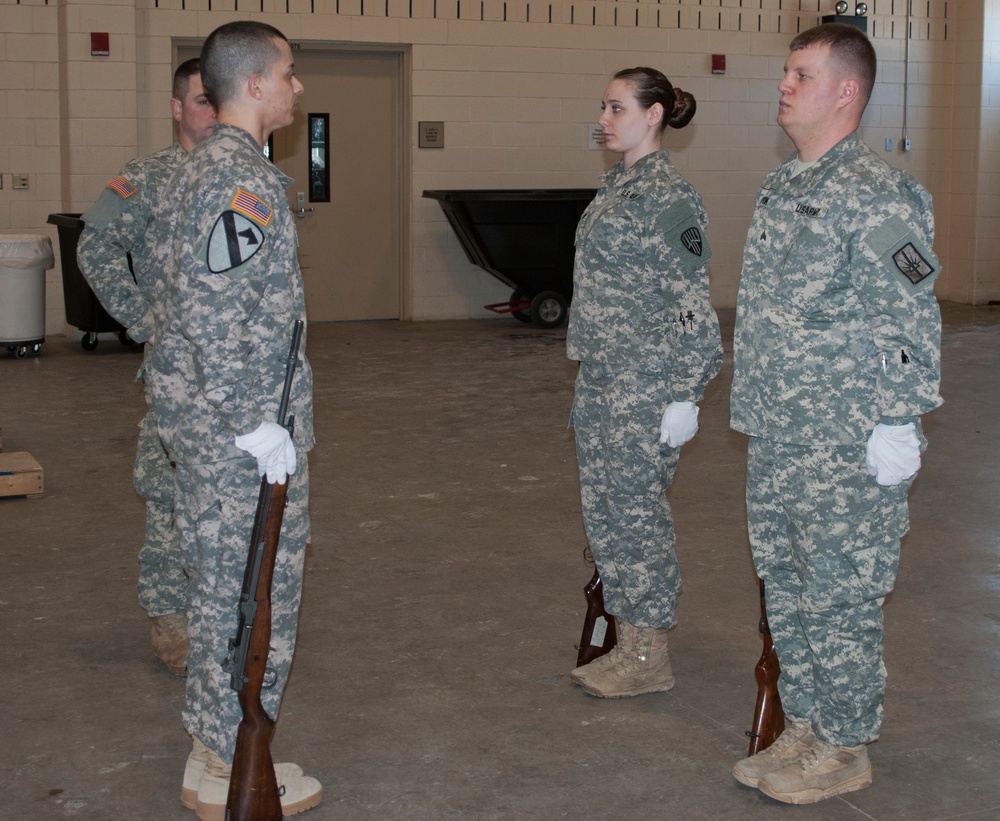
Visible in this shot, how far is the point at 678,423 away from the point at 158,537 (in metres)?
1.47

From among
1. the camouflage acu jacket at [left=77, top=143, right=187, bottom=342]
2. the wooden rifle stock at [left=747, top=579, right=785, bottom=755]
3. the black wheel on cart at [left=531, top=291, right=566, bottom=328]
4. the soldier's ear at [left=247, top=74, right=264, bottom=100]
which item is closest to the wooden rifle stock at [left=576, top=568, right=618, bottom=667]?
the wooden rifle stock at [left=747, top=579, right=785, bottom=755]

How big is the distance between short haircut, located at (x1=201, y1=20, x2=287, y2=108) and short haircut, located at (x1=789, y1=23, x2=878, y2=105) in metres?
1.10

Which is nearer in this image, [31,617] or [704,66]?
[31,617]

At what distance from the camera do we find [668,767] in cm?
277

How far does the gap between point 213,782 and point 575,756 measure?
0.85 meters

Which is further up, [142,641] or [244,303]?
[244,303]

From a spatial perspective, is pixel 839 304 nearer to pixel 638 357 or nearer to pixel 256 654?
pixel 638 357

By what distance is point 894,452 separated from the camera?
241cm

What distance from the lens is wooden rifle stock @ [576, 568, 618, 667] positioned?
3256 mm

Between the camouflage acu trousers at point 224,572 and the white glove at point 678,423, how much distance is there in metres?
0.95

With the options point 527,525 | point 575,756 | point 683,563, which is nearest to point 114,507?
point 527,525

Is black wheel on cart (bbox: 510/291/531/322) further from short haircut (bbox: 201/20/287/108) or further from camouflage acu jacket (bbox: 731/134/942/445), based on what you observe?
short haircut (bbox: 201/20/287/108)

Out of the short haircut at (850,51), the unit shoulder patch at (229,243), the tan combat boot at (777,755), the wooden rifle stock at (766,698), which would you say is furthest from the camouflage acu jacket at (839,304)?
the unit shoulder patch at (229,243)

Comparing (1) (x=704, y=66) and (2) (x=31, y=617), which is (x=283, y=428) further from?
(1) (x=704, y=66)
